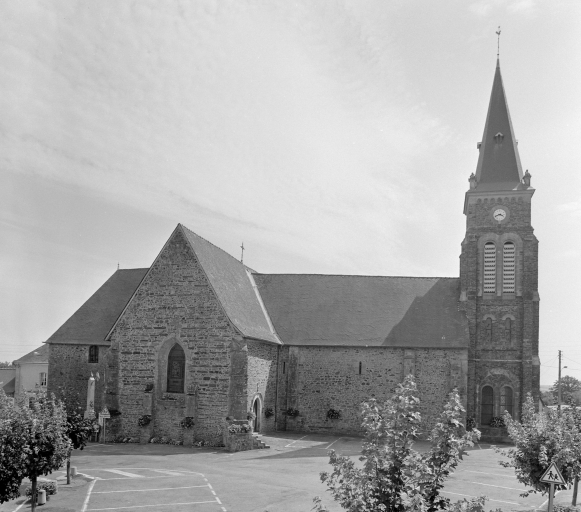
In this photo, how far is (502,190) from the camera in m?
35.9

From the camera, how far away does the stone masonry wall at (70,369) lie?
33.4m

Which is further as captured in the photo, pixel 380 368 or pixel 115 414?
pixel 380 368

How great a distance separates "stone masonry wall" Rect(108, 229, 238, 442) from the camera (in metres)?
27.9

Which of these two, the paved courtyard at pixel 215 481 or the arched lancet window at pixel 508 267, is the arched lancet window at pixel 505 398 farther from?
the paved courtyard at pixel 215 481

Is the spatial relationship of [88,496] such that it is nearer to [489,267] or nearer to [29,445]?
[29,445]

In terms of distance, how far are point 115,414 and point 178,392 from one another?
3.20 meters

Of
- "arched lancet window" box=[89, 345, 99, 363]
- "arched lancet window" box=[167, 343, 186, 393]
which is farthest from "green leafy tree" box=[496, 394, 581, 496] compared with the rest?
"arched lancet window" box=[89, 345, 99, 363]

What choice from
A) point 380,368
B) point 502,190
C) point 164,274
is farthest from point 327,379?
point 502,190

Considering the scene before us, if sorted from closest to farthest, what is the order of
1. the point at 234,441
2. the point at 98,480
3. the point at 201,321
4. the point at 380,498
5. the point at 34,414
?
the point at 380,498 → the point at 34,414 → the point at 98,480 → the point at 234,441 → the point at 201,321

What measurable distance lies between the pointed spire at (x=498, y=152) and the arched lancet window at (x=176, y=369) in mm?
20056

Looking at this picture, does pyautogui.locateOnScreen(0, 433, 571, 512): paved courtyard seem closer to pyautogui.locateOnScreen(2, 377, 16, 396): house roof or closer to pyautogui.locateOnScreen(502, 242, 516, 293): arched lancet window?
pyautogui.locateOnScreen(502, 242, 516, 293): arched lancet window

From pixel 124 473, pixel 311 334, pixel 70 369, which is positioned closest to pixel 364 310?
pixel 311 334

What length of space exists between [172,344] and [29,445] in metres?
14.0

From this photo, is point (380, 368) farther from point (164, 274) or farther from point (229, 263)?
point (164, 274)
